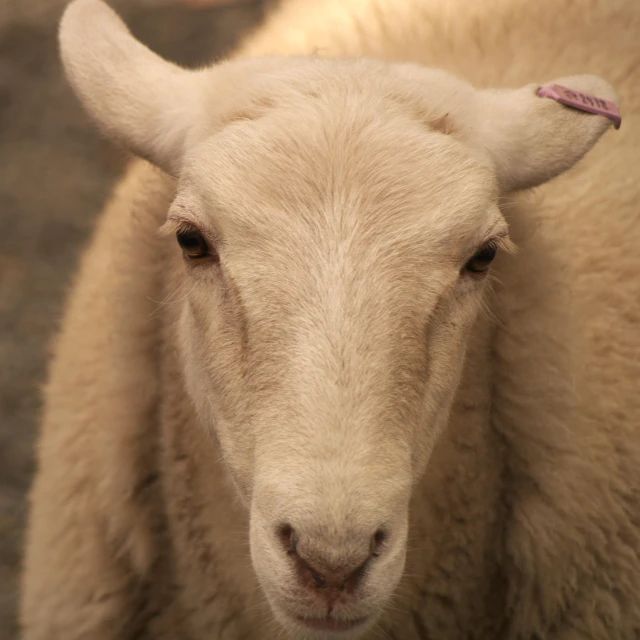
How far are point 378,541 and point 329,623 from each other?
0.59 feet

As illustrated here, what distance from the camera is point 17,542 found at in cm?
346

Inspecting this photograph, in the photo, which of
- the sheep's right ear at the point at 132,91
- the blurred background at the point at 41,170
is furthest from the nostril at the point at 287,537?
the blurred background at the point at 41,170

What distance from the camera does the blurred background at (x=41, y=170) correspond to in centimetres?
404

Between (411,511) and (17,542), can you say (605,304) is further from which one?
(17,542)

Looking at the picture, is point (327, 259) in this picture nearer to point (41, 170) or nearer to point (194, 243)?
point (194, 243)

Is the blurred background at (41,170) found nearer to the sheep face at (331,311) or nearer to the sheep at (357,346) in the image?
the sheep at (357,346)

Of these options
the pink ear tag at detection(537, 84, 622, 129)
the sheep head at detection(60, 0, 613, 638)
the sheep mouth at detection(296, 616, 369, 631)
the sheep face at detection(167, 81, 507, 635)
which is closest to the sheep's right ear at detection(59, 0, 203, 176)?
the sheep head at detection(60, 0, 613, 638)

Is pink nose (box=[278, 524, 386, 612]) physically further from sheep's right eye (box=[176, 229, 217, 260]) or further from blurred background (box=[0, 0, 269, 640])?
blurred background (box=[0, 0, 269, 640])

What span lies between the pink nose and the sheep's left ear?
927 millimetres

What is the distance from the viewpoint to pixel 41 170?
5.07 metres

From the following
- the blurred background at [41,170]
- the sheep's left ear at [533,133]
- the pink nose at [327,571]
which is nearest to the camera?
the pink nose at [327,571]

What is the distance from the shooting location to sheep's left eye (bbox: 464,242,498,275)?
1.69m

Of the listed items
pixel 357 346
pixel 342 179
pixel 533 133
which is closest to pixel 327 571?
pixel 357 346

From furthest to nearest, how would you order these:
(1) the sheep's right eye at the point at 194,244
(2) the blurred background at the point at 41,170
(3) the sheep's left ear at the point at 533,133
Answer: (2) the blurred background at the point at 41,170, (3) the sheep's left ear at the point at 533,133, (1) the sheep's right eye at the point at 194,244
